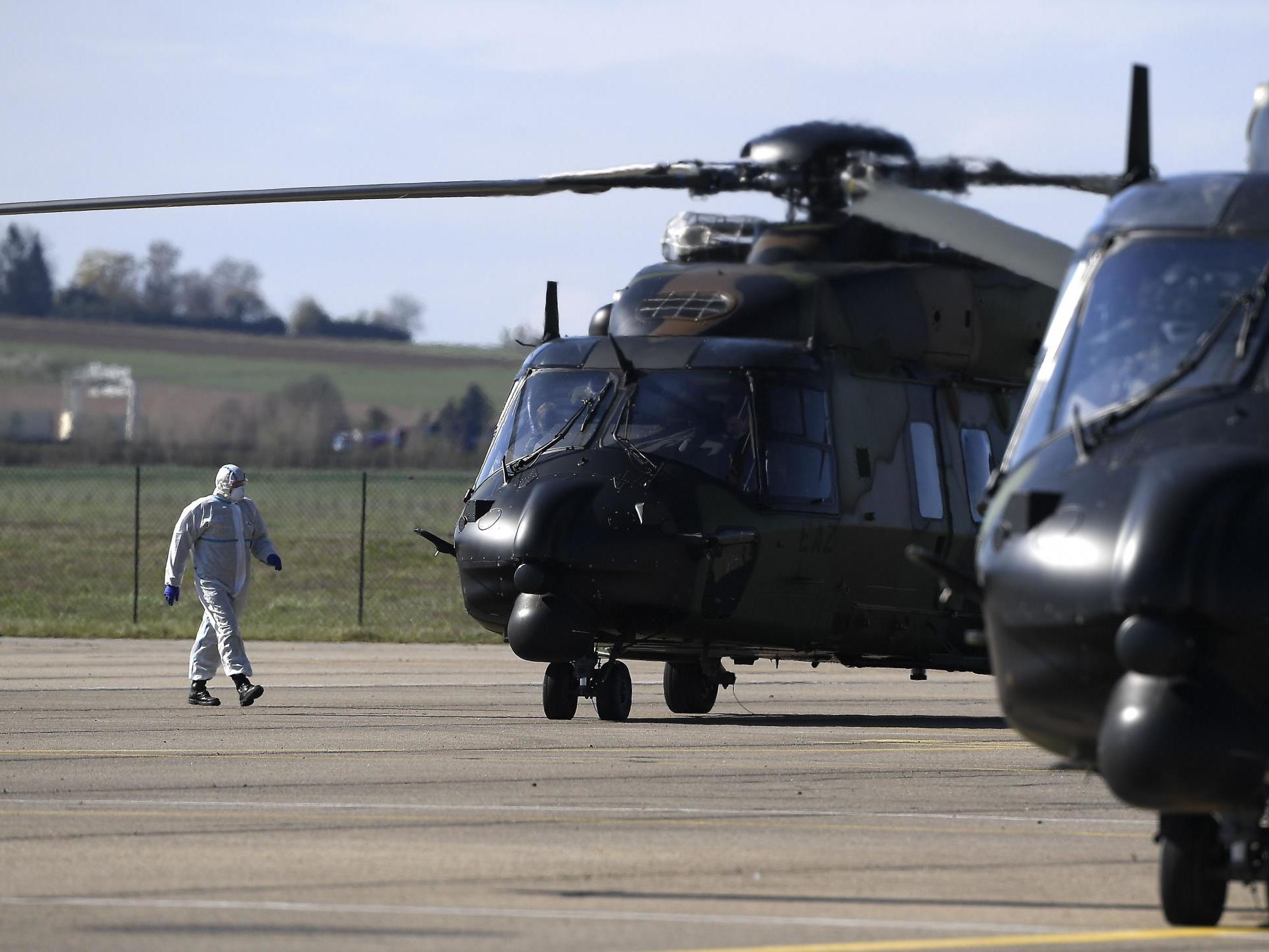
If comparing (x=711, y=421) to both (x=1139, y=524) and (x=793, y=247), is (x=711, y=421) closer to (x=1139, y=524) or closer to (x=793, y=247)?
(x=793, y=247)

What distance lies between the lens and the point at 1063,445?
870 centimetres

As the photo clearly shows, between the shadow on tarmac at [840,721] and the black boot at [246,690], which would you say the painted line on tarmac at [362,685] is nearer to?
the black boot at [246,690]

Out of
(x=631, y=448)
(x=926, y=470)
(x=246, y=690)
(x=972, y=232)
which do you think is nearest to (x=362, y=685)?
(x=246, y=690)

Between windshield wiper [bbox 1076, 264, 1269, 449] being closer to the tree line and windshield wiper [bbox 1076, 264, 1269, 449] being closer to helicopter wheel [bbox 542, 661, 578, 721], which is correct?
helicopter wheel [bbox 542, 661, 578, 721]

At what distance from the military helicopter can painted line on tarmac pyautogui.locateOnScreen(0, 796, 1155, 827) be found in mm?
3053

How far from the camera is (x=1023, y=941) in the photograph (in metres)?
7.99

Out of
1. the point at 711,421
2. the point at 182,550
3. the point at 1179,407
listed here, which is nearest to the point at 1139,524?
the point at 1179,407

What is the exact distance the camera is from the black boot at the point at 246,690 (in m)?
18.8

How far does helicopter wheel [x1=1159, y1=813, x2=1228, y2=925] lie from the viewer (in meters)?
8.44

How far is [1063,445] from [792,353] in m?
8.96

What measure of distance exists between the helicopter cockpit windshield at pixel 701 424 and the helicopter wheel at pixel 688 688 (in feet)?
8.05

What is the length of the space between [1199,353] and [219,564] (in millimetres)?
12238

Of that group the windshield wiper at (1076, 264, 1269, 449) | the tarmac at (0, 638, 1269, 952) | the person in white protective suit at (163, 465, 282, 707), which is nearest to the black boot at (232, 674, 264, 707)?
the person in white protective suit at (163, 465, 282, 707)

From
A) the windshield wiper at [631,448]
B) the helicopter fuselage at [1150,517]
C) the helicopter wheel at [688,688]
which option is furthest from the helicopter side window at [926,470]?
the helicopter fuselage at [1150,517]
